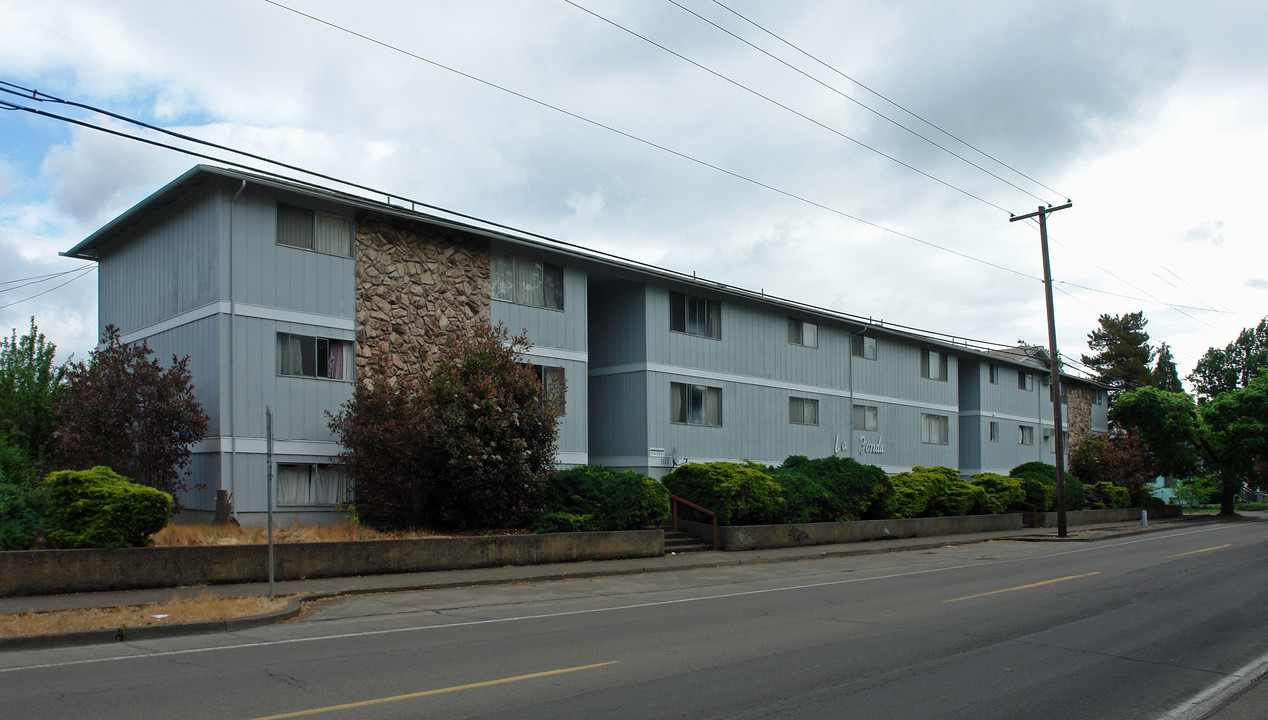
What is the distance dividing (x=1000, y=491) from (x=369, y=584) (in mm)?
29221

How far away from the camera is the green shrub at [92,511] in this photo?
46.2 ft

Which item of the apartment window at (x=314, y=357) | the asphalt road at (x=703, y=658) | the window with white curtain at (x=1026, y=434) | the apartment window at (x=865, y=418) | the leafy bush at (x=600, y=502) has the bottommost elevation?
the asphalt road at (x=703, y=658)

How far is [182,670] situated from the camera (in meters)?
8.72

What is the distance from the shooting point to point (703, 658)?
920 centimetres

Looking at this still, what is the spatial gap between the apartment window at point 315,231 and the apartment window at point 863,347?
2183 centimetres

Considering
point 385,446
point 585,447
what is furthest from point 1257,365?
point 385,446

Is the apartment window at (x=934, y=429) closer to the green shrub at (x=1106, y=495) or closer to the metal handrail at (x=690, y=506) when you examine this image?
the green shrub at (x=1106, y=495)

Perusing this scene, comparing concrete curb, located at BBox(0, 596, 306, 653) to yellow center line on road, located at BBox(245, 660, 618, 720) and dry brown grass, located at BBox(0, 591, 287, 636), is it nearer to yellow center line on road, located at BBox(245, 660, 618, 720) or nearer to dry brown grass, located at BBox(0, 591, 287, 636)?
dry brown grass, located at BBox(0, 591, 287, 636)

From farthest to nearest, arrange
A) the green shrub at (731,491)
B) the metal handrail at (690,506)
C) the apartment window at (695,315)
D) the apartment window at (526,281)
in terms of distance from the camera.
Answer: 1. the apartment window at (695,315)
2. the apartment window at (526,281)
3. the green shrub at (731,491)
4. the metal handrail at (690,506)

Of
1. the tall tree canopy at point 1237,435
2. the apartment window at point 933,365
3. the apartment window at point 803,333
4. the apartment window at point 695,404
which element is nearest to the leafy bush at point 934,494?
the apartment window at point 803,333

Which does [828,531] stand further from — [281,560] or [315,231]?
[315,231]

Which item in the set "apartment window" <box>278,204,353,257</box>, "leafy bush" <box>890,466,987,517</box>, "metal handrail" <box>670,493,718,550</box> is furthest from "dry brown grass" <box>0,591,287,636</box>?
"leafy bush" <box>890,466,987,517</box>

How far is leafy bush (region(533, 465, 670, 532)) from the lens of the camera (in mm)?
20766

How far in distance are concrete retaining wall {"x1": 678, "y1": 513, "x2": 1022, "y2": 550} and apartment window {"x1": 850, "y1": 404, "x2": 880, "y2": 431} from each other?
5516 millimetres
